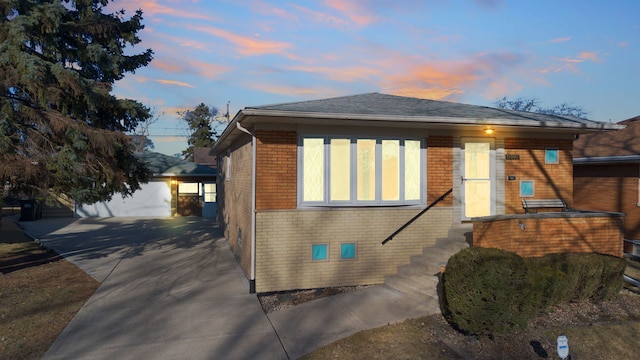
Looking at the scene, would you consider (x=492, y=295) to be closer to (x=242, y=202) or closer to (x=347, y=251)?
(x=347, y=251)

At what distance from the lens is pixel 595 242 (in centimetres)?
834

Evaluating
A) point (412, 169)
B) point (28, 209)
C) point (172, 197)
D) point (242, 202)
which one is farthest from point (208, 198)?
point (412, 169)

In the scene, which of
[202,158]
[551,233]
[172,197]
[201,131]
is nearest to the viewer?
[551,233]

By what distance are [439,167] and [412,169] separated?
65cm

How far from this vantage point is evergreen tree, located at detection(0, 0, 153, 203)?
32.4 feet

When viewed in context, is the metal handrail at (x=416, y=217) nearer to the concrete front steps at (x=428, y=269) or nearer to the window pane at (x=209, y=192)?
the concrete front steps at (x=428, y=269)

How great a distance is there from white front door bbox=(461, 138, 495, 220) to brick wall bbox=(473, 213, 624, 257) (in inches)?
71.8

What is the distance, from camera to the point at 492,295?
565cm

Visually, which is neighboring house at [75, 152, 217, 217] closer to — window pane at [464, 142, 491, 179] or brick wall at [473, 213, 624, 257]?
window pane at [464, 142, 491, 179]

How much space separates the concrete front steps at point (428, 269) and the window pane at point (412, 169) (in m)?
1.17

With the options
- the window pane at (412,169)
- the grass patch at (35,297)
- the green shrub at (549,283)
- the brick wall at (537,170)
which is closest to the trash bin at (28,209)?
the grass patch at (35,297)

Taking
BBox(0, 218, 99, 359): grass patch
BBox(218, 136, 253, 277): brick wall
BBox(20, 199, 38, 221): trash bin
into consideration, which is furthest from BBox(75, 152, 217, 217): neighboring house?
BBox(218, 136, 253, 277): brick wall

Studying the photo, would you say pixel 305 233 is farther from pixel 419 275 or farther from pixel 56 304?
pixel 56 304

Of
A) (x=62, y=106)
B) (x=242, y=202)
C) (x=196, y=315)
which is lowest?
(x=196, y=315)
